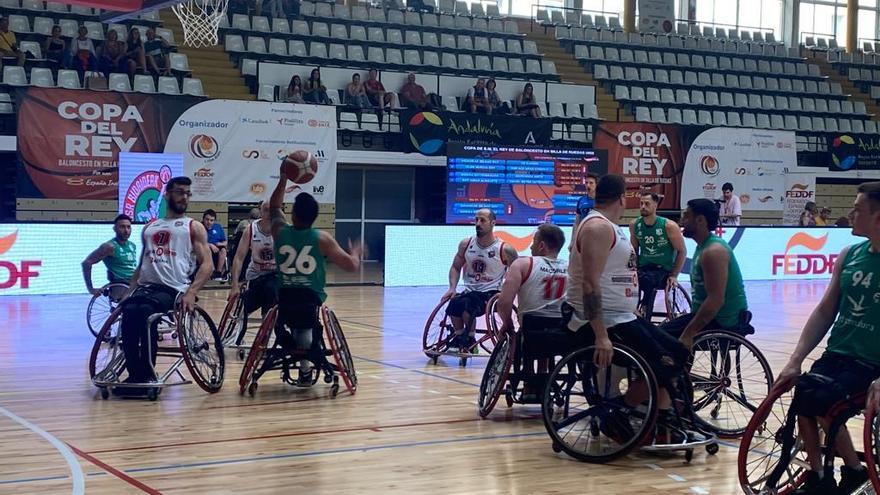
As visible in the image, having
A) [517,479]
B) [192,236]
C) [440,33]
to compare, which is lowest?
[517,479]

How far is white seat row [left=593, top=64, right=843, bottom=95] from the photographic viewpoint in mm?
27788

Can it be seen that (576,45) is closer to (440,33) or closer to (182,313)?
(440,33)

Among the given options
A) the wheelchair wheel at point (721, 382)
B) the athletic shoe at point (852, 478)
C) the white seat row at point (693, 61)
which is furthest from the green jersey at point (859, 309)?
the white seat row at point (693, 61)

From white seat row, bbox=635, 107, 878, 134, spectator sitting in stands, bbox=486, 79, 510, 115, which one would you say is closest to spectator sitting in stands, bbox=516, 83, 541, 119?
spectator sitting in stands, bbox=486, 79, 510, 115

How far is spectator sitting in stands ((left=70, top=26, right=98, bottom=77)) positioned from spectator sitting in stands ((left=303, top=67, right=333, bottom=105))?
12.0ft

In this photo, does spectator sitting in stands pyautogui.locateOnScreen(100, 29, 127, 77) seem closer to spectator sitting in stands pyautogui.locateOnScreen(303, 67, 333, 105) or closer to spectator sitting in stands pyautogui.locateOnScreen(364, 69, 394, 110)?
spectator sitting in stands pyautogui.locateOnScreen(303, 67, 333, 105)

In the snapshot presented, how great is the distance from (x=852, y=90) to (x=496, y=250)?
2500 cm

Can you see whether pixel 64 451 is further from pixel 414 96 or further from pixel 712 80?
pixel 712 80

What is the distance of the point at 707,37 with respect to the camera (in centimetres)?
3256

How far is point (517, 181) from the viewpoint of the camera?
838 inches

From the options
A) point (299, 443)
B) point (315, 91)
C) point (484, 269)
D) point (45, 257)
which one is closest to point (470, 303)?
point (484, 269)

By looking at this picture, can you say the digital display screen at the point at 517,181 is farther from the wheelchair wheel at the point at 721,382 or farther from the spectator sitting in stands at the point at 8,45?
the wheelchair wheel at the point at 721,382

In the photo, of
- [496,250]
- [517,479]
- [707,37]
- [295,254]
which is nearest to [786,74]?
[707,37]

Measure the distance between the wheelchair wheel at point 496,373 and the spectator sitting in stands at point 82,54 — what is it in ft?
45.2
